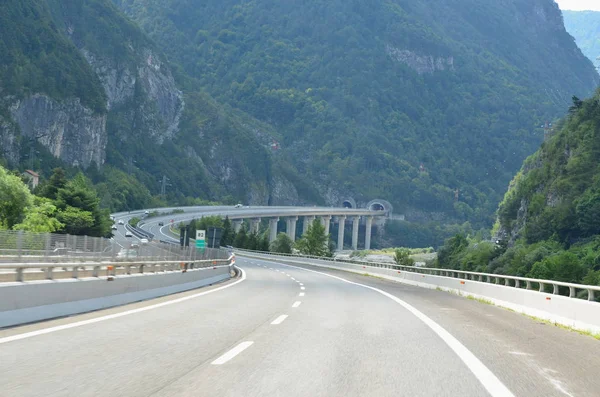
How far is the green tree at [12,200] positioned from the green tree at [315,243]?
247 feet

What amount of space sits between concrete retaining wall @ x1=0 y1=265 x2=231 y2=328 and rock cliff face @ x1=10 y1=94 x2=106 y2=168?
509 feet

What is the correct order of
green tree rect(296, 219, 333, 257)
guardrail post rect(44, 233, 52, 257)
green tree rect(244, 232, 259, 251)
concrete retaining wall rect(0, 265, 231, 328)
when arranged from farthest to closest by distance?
green tree rect(296, 219, 333, 257) < green tree rect(244, 232, 259, 251) < guardrail post rect(44, 233, 52, 257) < concrete retaining wall rect(0, 265, 231, 328)

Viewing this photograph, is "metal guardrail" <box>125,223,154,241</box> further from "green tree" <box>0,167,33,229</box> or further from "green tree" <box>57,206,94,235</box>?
"green tree" <box>0,167,33,229</box>

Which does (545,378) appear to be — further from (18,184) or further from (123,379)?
(18,184)

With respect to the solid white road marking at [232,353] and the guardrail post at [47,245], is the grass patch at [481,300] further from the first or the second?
the solid white road marking at [232,353]

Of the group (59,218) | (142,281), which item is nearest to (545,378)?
(142,281)

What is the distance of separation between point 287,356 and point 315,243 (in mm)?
145918

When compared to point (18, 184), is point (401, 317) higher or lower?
lower

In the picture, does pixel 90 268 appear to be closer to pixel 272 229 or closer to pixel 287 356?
pixel 287 356

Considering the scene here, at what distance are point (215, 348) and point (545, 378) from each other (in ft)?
14.1

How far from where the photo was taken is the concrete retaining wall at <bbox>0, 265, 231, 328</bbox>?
12.9m

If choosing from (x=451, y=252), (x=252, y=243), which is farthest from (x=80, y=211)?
(x=451, y=252)

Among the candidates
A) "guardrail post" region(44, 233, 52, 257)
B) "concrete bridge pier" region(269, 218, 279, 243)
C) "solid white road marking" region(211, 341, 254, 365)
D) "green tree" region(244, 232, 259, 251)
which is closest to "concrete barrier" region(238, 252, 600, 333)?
"solid white road marking" region(211, 341, 254, 365)

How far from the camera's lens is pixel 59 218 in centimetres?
9506
